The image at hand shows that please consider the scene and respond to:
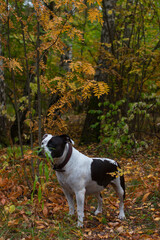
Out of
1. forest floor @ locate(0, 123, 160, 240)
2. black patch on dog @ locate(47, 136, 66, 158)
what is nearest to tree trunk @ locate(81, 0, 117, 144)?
forest floor @ locate(0, 123, 160, 240)

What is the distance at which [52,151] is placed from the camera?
3301mm

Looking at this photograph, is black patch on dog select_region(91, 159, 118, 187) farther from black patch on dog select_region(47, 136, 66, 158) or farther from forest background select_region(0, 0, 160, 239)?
black patch on dog select_region(47, 136, 66, 158)

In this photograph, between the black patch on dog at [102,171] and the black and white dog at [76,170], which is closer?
the black and white dog at [76,170]

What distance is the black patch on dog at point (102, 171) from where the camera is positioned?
12.6 feet

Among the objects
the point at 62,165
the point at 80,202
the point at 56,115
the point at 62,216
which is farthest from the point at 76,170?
the point at 56,115

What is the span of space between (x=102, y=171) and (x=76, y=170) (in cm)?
56

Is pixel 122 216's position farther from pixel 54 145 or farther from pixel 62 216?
pixel 54 145

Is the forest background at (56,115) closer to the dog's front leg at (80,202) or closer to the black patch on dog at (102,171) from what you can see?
the dog's front leg at (80,202)

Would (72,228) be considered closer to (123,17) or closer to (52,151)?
(52,151)

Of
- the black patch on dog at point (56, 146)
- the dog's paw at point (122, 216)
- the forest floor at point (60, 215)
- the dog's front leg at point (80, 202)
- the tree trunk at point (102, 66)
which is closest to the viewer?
the forest floor at point (60, 215)

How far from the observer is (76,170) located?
357 centimetres

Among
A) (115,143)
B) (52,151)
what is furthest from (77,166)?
(115,143)

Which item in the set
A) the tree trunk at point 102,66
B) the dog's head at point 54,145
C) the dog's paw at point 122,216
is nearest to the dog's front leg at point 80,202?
the dog's head at point 54,145

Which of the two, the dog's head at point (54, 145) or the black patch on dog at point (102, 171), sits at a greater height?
the dog's head at point (54, 145)
